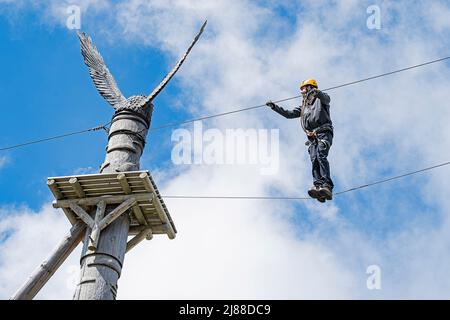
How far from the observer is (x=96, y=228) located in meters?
11.0

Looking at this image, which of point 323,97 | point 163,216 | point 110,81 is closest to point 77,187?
point 163,216

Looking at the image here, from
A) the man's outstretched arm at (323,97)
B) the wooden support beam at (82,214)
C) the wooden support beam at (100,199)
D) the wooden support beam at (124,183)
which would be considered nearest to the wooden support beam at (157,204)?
the wooden support beam at (100,199)

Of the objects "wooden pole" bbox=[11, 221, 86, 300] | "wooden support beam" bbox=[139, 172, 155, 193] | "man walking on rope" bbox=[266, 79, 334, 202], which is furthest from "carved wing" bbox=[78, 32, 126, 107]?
"man walking on rope" bbox=[266, 79, 334, 202]

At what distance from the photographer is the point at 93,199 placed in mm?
11438

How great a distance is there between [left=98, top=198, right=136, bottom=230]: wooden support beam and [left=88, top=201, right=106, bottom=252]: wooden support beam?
0.07 m

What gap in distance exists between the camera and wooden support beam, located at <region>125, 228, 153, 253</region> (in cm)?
1173

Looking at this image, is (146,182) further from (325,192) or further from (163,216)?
(325,192)

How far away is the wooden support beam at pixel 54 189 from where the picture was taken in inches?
451

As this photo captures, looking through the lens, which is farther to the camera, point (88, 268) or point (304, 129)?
point (304, 129)

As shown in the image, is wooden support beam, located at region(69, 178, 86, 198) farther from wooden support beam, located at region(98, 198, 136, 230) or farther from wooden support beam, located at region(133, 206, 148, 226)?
wooden support beam, located at region(133, 206, 148, 226)

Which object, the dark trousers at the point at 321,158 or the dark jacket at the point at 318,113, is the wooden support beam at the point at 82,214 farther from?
the dark jacket at the point at 318,113
